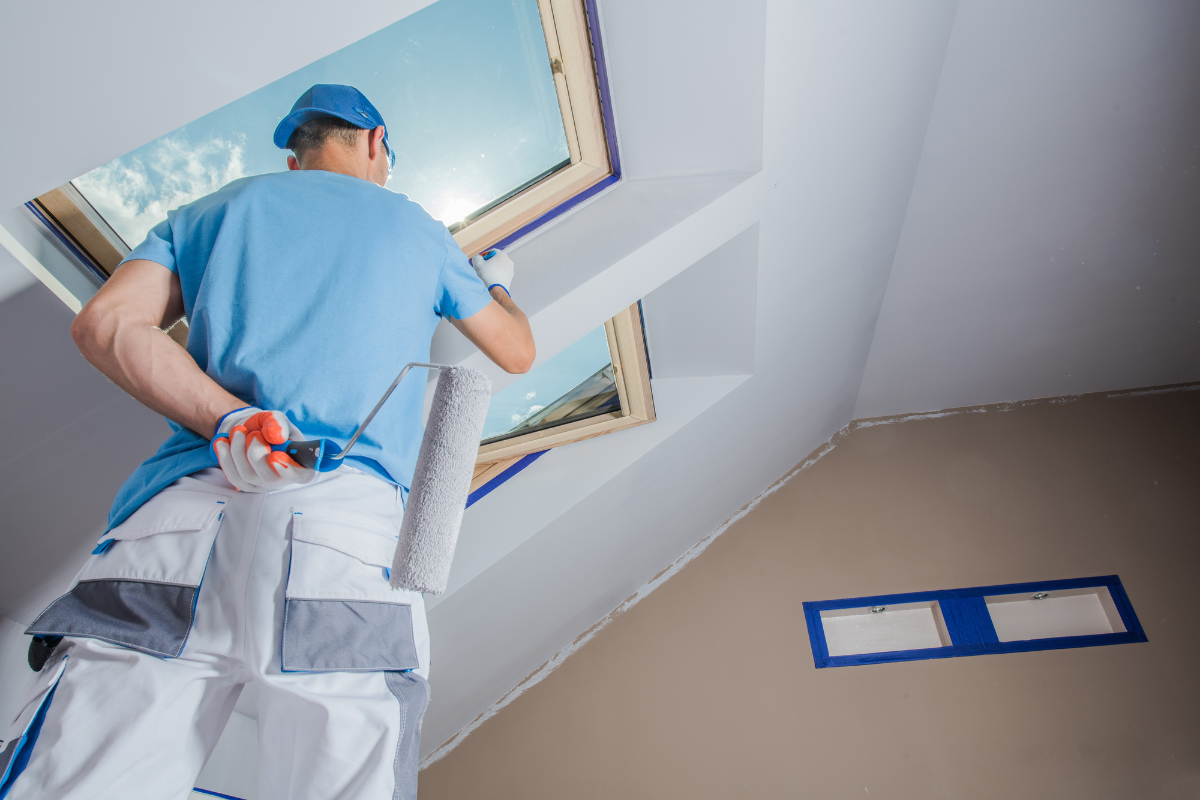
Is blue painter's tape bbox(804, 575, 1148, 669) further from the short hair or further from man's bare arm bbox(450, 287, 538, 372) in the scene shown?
the short hair

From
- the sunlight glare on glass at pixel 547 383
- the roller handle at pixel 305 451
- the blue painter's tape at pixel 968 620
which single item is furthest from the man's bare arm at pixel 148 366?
the blue painter's tape at pixel 968 620

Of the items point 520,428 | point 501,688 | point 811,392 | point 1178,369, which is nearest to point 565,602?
point 501,688

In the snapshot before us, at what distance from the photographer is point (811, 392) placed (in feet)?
9.64

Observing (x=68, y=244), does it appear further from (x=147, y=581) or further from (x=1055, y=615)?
(x=1055, y=615)

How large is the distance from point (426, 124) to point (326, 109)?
382 mm

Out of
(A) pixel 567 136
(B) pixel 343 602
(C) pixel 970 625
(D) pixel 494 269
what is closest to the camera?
(B) pixel 343 602

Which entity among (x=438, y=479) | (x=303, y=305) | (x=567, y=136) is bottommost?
(x=438, y=479)

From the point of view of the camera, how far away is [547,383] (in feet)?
6.88

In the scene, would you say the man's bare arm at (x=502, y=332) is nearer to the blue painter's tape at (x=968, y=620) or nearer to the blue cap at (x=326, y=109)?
the blue cap at (x=326, y=109)

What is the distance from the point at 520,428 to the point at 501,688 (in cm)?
154

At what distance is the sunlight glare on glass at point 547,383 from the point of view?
2.02 meters

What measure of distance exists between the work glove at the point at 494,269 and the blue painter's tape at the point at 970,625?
2.45 metres

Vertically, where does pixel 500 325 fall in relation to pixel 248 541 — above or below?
above

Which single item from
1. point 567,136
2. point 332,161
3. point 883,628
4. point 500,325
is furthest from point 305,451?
point 883,628
